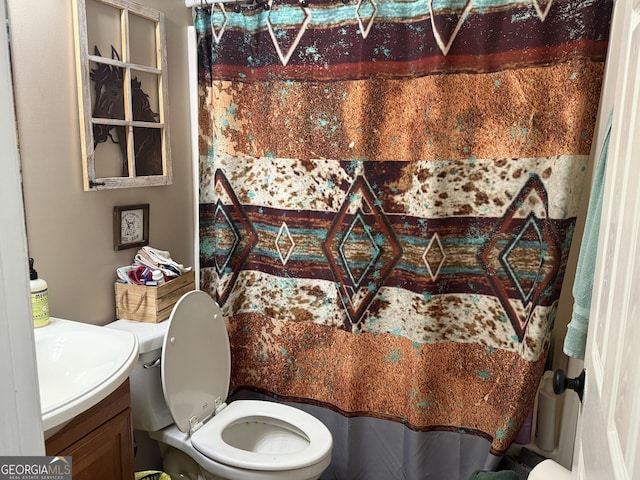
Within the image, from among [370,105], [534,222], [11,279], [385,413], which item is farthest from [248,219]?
[11,279]

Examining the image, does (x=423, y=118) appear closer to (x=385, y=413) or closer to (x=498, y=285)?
(x=498, y=285)

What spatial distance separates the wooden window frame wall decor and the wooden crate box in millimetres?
387

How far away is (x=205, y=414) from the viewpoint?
180cm

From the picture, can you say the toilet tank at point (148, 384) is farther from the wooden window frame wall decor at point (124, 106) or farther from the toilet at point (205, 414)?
the wooden window frame wall decor at point (124, 106)

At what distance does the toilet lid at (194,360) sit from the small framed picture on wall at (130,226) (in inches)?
12.6

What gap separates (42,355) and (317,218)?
105 cm

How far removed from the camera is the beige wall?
4.66ft

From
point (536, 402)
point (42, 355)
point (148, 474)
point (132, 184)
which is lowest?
point (148, 474)

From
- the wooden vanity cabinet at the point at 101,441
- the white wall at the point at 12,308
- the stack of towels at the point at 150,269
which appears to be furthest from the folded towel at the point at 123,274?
the white wall at the point at 12,308

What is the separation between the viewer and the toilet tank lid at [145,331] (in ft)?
5.30

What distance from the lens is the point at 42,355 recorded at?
4.37ft

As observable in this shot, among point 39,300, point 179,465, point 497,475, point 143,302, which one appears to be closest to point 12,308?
point 39,300

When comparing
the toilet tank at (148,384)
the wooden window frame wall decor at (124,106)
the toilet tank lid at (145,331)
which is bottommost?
the toilet tank at (148,384)

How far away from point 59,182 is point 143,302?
51 cm
